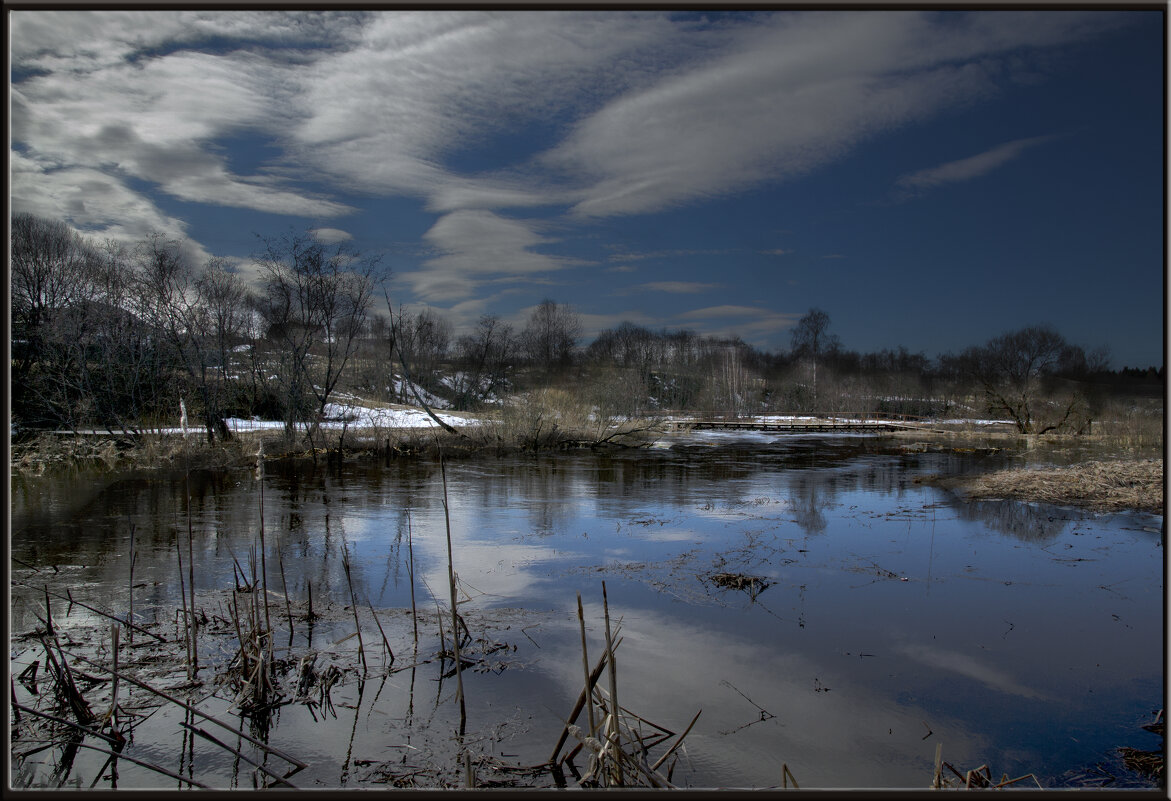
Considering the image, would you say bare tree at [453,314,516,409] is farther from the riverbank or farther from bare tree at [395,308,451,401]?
the riverbank

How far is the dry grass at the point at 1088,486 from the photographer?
47.4 feet

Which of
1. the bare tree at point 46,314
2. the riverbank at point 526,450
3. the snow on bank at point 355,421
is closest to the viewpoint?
the riverbank at point 526,450

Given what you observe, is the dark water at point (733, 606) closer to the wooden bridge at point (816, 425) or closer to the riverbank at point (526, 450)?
the riverbank at point (526, 450)

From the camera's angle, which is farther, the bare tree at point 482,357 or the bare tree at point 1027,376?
the bare tree at point 482,357

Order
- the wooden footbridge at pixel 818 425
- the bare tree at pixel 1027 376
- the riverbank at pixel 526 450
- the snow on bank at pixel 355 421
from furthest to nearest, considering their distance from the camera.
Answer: the wooden footbridge at pixel 818 425
the bare tree at pixel 1027 376
the snow on bank at pixel 355 421
the riverbank at pixel 526 450

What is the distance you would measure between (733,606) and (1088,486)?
12750mm

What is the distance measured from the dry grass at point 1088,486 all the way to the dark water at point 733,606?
112cm

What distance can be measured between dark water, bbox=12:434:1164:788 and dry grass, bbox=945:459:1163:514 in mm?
1122

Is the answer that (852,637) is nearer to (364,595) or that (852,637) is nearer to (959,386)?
(364,595)

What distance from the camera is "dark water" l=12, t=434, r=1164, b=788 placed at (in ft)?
15.6

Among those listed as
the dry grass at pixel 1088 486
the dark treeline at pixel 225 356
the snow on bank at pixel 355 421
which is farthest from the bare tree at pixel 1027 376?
the snow on bank at pixel 355 421

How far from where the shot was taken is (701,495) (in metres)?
16.7

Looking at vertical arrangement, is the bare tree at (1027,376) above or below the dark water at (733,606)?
above

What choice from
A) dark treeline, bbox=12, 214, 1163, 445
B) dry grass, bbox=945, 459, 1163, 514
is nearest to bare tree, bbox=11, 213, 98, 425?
dark treeline, bbox=12, 214, 1163, 445
